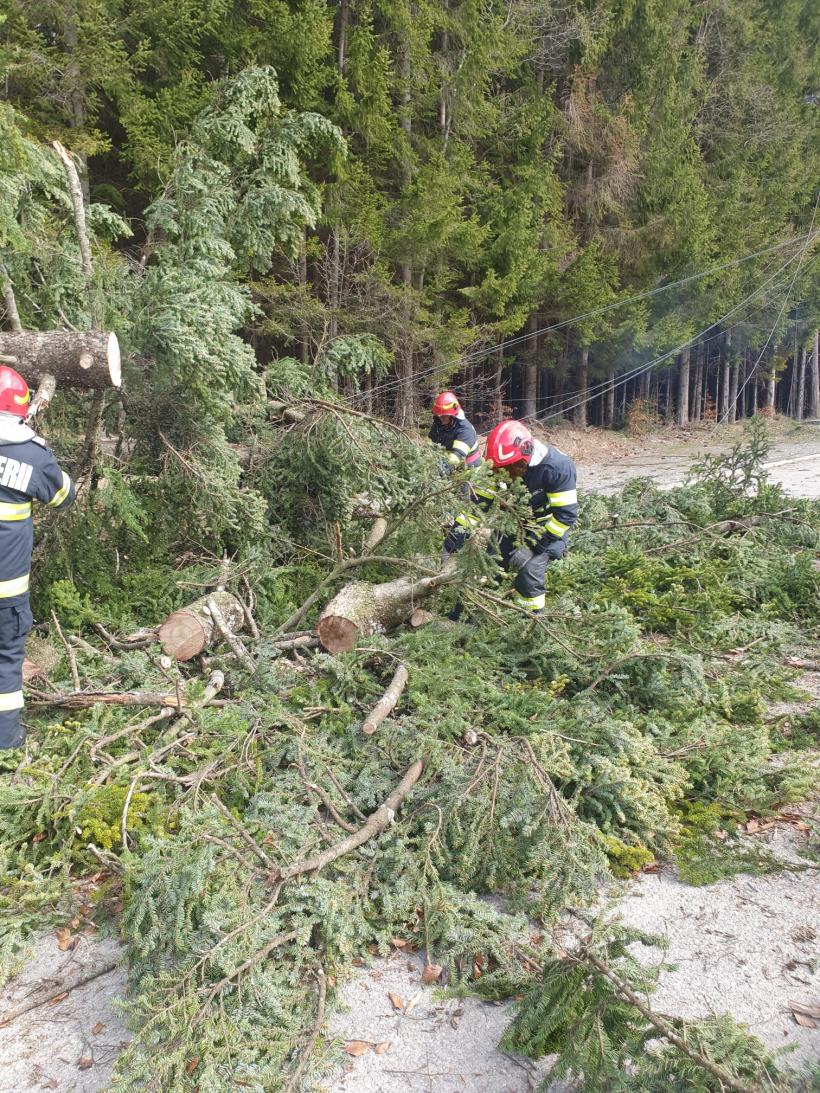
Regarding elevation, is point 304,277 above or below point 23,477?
above

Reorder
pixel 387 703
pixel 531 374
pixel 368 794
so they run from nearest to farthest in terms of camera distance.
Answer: pixel 368 794
pixel 387 703
pixel 531 374

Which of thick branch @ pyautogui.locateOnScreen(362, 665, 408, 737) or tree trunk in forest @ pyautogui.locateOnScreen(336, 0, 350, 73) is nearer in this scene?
thick branch @ pyautogui.locateOnScreen(362, 665, 408, 737)

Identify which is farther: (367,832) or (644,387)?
(644,387)

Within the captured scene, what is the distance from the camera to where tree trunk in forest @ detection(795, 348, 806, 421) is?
90.9 ft

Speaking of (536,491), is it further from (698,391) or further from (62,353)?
(698,391)

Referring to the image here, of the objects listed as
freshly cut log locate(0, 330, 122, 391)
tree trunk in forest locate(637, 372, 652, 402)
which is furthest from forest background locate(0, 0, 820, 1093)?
tree trunk in forest locate(637, 372, 652, 402)

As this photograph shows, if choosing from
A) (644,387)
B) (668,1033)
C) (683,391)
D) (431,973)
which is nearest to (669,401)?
(683,391)

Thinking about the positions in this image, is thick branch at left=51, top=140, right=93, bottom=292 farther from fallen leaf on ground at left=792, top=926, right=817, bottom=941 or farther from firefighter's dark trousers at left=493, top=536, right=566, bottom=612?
fallen leaf on ground at left=792, top=926, right=817, bottom=941

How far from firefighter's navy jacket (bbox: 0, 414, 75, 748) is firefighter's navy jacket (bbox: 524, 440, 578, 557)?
3.27 metres

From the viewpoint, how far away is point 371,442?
6.27 meters

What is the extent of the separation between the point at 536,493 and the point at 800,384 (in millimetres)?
27556

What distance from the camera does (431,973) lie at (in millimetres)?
2637

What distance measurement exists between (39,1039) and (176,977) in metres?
0.51

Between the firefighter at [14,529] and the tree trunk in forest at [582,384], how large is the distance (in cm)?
1577
